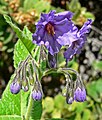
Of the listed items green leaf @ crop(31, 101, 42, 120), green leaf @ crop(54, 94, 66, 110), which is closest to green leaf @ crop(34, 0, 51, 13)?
green leaf @ crop(54, 94, 66, 110)

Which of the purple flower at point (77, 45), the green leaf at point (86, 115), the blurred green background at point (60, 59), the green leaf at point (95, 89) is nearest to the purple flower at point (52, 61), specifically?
the purple flower at point (77, 45)

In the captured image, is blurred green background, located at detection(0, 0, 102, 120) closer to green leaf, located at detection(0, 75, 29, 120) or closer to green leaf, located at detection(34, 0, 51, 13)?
green leaf, located at detection(34, 0, 51, 13)

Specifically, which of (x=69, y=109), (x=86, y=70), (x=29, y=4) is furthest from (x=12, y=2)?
(x=86, y=70)

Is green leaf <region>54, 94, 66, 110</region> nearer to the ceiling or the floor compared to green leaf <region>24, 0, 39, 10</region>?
nearer to the floor

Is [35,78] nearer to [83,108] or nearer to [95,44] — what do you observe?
[83,108]

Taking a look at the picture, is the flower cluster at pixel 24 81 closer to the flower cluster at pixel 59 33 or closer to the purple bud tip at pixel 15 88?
the purple bud tip at pixel 15 88

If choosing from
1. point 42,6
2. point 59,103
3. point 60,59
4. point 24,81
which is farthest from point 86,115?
point 24,81
